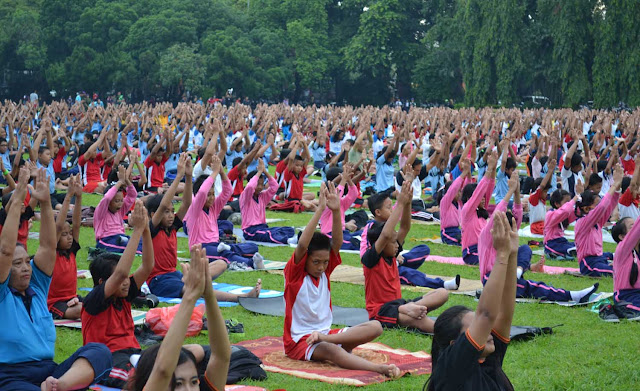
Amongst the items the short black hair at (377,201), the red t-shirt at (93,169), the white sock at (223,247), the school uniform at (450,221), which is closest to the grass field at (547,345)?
the white sock at (223,247)

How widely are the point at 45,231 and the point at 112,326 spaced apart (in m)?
1.00

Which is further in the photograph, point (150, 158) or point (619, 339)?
point (150, 158)

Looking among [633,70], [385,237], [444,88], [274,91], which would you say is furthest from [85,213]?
[444,88]

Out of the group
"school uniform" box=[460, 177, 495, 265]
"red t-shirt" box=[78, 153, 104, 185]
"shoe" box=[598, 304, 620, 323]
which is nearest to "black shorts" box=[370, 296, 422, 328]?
"shoe" box=[598, 304, 620, 323]

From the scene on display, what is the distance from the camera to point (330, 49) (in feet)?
181

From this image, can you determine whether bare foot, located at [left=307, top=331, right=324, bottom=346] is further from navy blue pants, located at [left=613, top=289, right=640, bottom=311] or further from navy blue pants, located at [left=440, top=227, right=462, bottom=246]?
navy blue pants, located at [left=440, top=227, right=462, bottom=246]

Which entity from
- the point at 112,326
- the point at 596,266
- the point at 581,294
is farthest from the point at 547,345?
the point at 112,326

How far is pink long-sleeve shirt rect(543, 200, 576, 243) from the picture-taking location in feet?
37.8

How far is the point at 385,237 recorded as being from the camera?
7.37 m

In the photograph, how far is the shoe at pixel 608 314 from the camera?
840 cm

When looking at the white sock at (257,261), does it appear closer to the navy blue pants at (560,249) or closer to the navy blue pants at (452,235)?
the navy blue pants at (452,235)

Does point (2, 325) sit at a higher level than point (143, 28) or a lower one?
lower

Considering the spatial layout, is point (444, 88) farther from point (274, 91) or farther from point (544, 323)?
point (544, 323)

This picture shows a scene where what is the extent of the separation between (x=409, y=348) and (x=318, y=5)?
48587 millimetres
